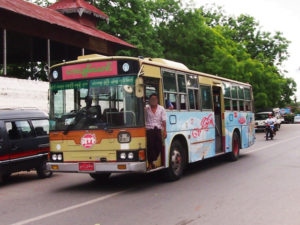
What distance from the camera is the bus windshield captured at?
7.86 m

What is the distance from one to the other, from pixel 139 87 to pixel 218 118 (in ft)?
17.7

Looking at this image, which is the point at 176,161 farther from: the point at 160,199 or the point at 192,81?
the point at 192,81

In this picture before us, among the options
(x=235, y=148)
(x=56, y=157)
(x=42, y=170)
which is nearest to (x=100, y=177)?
(x=56, y=157)

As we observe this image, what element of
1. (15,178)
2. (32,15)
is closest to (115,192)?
(15,178)

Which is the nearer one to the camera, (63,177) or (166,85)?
(166,85)

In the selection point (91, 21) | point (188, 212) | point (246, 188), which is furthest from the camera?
point (91, 21)

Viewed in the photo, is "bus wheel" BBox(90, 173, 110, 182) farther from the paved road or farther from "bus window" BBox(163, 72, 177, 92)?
"bus window" BBox(163, 72, 177, 92)

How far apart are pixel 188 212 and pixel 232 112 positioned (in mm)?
7860

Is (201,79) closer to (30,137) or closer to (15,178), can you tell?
(30,137)

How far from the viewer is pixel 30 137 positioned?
10281 mm

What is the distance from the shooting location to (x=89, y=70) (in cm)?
827

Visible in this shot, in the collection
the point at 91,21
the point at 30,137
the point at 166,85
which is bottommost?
the point at 30,137

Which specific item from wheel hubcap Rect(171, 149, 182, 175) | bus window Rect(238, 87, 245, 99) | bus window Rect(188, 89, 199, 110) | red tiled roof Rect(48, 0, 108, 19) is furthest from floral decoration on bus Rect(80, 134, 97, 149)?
red tiled roof Rect(48, 0, 108, 19)

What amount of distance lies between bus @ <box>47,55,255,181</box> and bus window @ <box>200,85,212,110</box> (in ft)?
4.15
